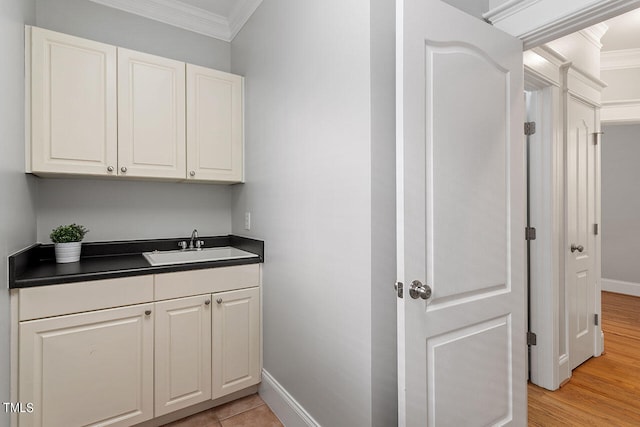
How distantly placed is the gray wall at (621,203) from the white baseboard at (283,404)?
525 centimetres

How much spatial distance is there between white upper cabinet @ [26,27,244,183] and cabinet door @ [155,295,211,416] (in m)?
0.86

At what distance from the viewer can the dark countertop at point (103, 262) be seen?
1.48m

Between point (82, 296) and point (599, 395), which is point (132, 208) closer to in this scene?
point (82, 296)

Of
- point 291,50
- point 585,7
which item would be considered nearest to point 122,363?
point 291,50

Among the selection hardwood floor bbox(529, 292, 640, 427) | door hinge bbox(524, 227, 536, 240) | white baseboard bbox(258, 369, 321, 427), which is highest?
door hinge bbox(524, 227, 536, 240)

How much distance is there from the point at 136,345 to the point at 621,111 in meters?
4.58

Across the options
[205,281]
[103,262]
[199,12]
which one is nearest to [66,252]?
[103,262]

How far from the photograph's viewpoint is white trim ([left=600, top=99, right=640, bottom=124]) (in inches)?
123

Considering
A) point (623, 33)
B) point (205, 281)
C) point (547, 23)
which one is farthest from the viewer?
point (623, 33)

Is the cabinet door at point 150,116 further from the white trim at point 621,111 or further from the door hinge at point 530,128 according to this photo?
the white trim at point 621,111

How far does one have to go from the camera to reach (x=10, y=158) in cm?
144

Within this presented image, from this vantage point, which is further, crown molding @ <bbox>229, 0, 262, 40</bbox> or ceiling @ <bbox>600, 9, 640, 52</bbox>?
ceiling @ <bbox>600, 9, 640, 52</bbox>

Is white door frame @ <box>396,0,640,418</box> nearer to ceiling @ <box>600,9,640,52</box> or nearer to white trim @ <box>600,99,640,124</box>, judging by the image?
ceiling @ <box>600,9,640,52</box>

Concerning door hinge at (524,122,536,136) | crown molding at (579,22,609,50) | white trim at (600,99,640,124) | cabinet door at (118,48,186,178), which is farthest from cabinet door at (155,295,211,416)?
white trim at (600,99,640,124)
